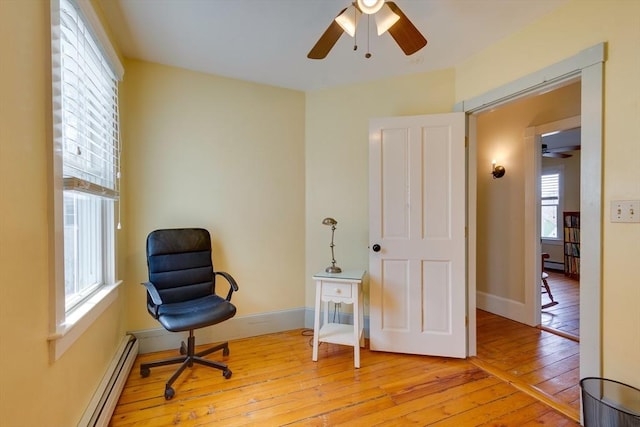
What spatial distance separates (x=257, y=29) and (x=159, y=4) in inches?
23.3

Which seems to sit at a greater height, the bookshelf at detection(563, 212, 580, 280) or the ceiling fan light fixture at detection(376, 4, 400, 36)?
the ceiling fan light fixture at detection(376, 4, 400, 36)

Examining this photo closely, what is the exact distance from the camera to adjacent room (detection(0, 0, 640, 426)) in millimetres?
1276

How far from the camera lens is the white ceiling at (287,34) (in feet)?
5.91

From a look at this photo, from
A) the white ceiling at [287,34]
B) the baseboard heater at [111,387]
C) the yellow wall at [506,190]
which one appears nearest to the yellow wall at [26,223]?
the baseboard heater at [111,387]

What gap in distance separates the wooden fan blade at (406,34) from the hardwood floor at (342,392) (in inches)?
83.8

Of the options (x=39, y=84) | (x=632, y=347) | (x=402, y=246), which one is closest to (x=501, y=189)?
(x=402, y=246)

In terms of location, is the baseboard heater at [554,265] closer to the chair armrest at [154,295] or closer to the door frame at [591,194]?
the door frame at [591,194]

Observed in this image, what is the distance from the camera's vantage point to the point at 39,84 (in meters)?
1.13

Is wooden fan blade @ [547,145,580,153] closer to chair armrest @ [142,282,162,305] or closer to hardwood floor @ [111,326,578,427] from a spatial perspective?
hardwood floor @ [111,326,578,427]

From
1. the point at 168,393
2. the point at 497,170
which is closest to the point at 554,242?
the point at 497,170

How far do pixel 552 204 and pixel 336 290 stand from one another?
6203mm

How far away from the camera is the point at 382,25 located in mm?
1499

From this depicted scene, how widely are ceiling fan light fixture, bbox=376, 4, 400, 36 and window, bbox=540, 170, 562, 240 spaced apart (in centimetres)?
653

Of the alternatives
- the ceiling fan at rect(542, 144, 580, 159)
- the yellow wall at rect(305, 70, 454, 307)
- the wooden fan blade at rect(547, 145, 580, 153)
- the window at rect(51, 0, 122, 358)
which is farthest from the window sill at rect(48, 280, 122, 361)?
the wooden fan blade at rect(547, 145, 580, 153)
